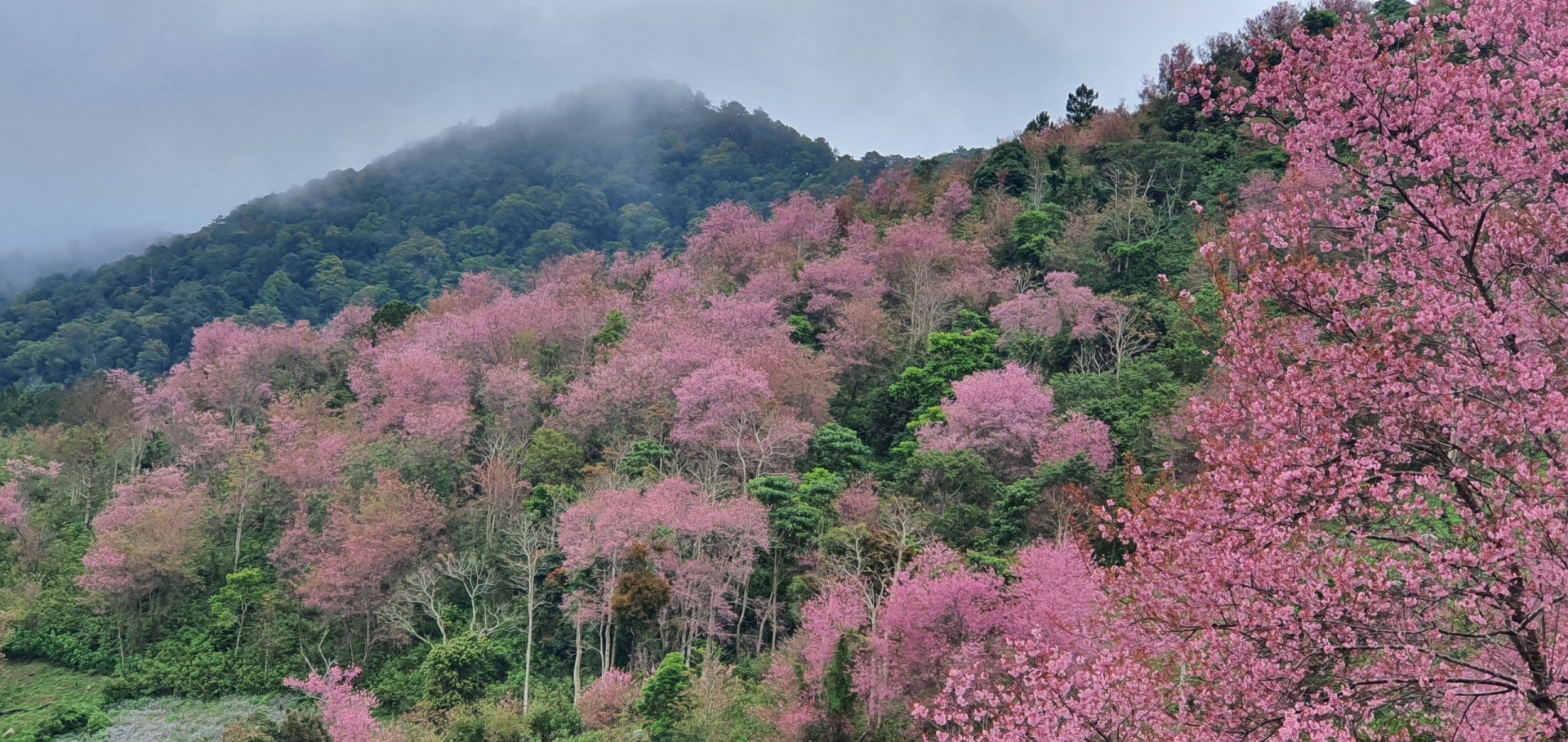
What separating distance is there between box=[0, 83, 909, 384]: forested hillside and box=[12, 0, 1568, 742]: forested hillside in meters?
21.8

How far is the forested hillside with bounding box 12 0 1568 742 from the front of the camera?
5762mm

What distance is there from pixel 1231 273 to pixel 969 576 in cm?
2056

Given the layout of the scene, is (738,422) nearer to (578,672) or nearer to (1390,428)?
(578,672)

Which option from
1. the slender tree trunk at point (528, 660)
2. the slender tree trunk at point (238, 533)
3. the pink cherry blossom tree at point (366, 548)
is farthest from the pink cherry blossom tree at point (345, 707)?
the slender tree trunk at point (238, 533)

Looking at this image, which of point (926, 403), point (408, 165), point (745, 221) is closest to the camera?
point (926, 403)

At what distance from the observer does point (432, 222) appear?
88.6 metres

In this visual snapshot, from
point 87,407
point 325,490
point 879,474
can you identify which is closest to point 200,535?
point 325,490

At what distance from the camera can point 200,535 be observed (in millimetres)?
30203

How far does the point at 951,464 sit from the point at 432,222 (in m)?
75.6

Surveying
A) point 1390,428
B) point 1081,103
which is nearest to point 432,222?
point 1081,103

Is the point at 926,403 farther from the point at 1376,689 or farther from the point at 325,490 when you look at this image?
the point at 1376,689

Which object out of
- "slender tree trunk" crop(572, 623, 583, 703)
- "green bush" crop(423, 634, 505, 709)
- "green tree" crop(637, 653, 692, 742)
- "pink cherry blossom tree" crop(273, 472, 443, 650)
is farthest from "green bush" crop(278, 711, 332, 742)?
"pink cherry blossom tree" crop(273, 472, 443, 650)

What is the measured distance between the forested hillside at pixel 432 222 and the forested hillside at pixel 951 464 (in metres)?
21.8

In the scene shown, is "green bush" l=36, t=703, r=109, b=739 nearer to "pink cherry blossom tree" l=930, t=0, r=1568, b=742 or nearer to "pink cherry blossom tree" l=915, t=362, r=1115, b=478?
"pink cherry blossom tree" l=915, t=362, r=1115, b=478
